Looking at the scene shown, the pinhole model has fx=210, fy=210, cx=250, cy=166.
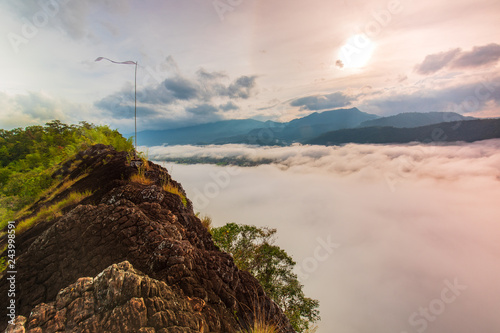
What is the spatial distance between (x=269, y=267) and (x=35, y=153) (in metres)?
36.0

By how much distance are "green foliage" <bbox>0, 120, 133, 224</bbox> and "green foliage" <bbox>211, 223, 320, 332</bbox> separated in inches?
537

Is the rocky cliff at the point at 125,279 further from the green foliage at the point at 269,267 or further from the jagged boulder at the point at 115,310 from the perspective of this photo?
the green foliage at the point at 269,267

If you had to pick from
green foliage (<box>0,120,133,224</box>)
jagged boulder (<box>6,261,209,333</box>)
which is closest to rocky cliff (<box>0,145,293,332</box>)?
jagged boulder (<box>6,261,209,333</box>)

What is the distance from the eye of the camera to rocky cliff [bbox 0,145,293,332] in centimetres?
301

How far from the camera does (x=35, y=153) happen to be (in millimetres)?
30016

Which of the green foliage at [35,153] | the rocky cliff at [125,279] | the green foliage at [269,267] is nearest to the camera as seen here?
the rocky cliff at [125,279]

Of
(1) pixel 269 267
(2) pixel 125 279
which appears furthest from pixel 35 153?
(2) pixel 125 279

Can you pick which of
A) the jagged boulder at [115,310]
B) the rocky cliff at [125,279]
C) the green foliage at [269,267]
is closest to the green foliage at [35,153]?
the rocky cliff at [125,279]

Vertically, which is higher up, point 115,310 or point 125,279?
point 125,279

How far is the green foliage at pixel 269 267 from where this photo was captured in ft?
70.9

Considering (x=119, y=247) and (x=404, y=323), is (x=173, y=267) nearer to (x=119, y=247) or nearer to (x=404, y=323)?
(x=119, y=247)

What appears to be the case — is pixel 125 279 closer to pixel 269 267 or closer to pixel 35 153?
pixel 269 267

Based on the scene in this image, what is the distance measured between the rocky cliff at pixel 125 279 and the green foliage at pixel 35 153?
30.2 ft

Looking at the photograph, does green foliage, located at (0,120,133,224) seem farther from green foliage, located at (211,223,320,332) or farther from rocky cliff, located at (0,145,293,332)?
green foliage, located at (211,223,320,332)
